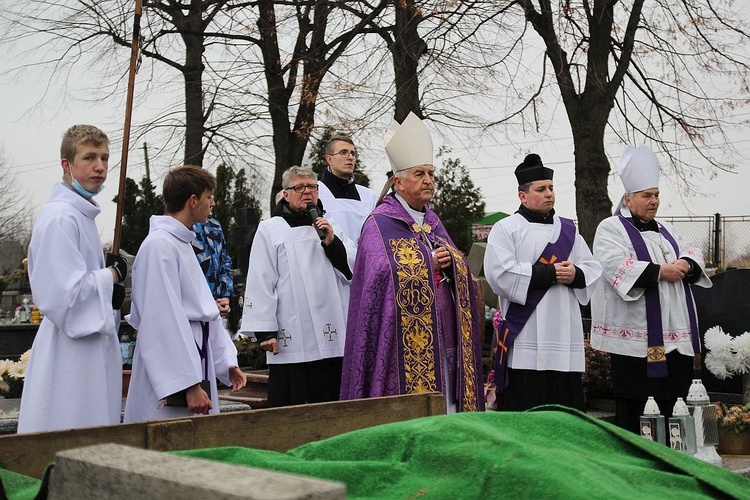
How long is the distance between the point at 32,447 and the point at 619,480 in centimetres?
150

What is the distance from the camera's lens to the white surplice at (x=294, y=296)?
6.46 m

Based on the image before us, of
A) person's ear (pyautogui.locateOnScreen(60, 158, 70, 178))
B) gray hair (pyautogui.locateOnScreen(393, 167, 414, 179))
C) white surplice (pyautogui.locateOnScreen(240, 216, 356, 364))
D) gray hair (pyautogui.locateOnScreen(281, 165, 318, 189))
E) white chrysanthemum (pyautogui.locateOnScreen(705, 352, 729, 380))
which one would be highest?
gray hair (pyautogui.locateOnScreen(281, 165, 318, 189))

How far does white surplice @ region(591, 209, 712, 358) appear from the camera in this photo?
7387 millimetres

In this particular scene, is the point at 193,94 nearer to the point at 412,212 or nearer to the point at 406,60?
the point at 406,60

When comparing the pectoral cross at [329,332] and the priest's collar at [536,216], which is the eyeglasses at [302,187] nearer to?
the pectoral cross at [329,332]

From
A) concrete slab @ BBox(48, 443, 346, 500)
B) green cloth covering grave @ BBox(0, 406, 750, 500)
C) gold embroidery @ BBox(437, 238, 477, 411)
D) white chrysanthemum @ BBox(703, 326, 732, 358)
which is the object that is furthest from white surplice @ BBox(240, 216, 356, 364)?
concrete slab @ BBox(48, 443, 346, 500)

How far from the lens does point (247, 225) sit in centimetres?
1798

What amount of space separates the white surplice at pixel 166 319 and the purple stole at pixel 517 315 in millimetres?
2592

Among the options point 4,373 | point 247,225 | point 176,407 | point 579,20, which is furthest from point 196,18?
point 176,407

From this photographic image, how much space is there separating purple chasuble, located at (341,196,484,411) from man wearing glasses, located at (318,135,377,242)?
1457 millimetres

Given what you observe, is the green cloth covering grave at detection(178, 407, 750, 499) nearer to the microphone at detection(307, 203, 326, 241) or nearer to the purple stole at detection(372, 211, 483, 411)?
the purple stole at detection(372, 211, 483, 411)

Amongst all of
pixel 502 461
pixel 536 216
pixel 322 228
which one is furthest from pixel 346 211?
pixel 502 461

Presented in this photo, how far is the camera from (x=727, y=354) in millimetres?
7941

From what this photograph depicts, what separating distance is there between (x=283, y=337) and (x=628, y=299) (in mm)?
2670
